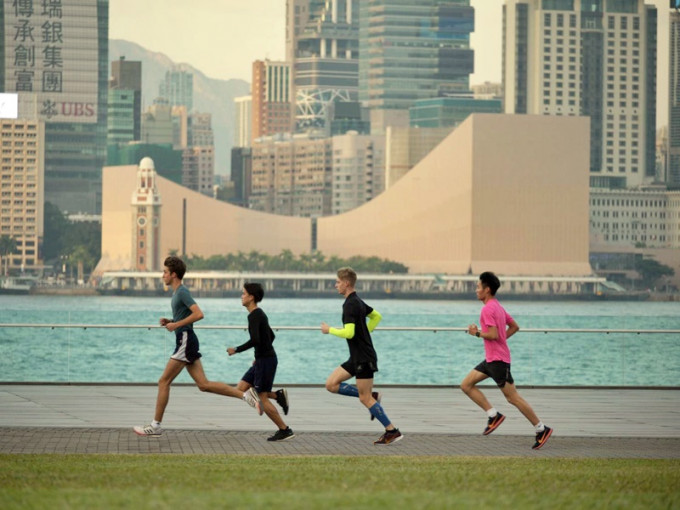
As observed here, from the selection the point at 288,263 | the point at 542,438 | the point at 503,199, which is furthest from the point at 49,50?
the point at 542,438

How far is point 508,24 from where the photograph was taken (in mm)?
161750

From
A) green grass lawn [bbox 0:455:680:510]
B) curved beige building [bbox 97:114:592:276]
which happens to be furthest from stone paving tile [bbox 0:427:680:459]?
curved beige building [bbox 97:114:592:276]

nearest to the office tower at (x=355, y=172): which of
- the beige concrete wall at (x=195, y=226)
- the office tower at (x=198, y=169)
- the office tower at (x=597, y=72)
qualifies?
the office tower at (x=597, y=72)

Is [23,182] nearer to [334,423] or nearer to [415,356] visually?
[415,356]

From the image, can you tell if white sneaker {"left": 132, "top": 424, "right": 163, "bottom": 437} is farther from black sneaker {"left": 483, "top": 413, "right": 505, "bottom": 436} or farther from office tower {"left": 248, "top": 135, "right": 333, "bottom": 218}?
office tower {"left": 248, "top": 135, "right": 333, "bottom": 218}

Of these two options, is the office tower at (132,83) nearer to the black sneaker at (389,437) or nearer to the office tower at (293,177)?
the office tower at (293,177)

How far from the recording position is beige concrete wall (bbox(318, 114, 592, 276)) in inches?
4451

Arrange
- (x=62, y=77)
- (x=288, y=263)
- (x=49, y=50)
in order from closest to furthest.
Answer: (x=288, y=263)
(x=49, y=50)
(x=62, y=77)

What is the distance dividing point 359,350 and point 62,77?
129 m

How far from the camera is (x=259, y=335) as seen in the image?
30.3 feet

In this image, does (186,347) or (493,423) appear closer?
(186,347)

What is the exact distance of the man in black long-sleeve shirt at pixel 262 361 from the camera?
923cm

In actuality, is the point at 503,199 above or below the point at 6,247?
above

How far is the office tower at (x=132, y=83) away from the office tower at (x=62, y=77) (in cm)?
2415
